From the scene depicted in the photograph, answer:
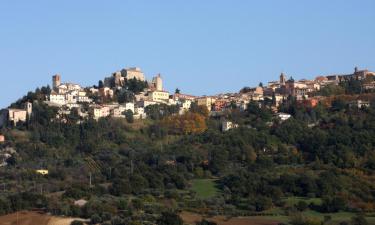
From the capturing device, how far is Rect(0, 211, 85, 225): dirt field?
49.5 metres

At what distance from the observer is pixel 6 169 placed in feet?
231

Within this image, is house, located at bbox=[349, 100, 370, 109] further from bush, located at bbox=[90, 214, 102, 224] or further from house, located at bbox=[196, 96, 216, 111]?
bush, located at bbox=[90, 214, 102, 224]

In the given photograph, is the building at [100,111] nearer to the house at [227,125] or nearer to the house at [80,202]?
the house at [227,125]

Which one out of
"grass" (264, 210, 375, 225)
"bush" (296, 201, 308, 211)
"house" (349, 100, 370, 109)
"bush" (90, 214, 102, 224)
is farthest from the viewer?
"house" (349, 100, 370, 109)

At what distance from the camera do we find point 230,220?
166 ft

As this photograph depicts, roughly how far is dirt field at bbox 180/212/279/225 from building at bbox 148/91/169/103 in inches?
1877

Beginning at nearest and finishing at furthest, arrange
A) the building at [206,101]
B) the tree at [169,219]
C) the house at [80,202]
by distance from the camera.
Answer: the tree at [169,219], the house at [80,202], the building at [206,101]

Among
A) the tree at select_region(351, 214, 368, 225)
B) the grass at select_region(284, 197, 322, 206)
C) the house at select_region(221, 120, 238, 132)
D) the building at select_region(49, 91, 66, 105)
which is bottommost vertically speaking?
the tree at select_region(351, 214, 368, 225)

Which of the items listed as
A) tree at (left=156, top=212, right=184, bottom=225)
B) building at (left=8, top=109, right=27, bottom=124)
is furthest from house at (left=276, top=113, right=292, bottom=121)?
tree at (left=156, top=212, right=184, bottom=225)

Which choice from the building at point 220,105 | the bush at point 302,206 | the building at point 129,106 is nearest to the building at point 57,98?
the building at point 129,106

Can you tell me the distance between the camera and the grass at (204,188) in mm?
60156

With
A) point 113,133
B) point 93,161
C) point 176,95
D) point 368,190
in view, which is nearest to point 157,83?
point 176,95

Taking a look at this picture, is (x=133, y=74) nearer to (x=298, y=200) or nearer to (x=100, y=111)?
(x=100, y=111)

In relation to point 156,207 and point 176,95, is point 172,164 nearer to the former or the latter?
point 156,207
